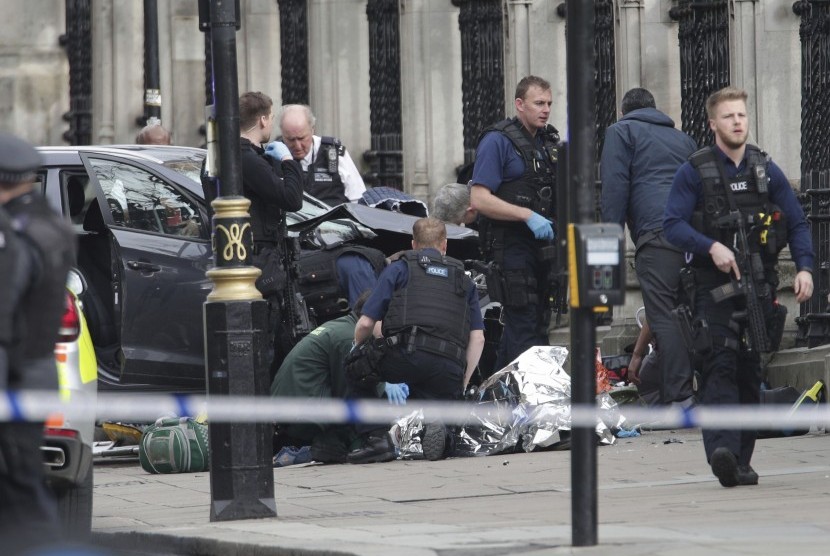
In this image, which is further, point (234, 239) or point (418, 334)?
point (418, 334)

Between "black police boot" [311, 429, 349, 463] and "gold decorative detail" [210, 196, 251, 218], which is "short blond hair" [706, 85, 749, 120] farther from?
"black police boot" [311, 429, 349, 463]

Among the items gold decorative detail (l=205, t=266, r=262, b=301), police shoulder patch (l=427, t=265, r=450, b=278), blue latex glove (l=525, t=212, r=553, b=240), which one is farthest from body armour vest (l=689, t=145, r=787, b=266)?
police shoulder patch (l=427, t=265, r=450, b=278)

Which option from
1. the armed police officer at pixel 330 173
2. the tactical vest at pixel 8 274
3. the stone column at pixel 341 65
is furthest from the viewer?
the stone column at pixel 341 65

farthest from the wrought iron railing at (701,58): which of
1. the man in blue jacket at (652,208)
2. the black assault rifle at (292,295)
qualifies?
the black assault rifle at (292,295)

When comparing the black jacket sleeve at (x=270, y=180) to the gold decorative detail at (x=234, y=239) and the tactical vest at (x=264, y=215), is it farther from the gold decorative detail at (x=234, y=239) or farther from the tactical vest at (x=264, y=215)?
the gold decorative detail at (x=234, y=239)

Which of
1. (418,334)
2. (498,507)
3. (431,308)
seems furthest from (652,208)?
(498,507)

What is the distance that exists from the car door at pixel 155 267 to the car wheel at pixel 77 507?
12.4 ft

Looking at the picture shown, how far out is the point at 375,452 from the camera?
13.0 meters

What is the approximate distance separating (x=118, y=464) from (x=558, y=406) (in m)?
2.94

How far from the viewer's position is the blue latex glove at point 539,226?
13.0 m

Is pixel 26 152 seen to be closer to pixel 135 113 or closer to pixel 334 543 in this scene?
pixel 334 543

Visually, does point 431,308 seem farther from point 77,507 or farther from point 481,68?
point 481,68

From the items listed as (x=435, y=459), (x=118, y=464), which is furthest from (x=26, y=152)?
(x=118, y=464)

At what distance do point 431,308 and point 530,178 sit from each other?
1081 millimetres
